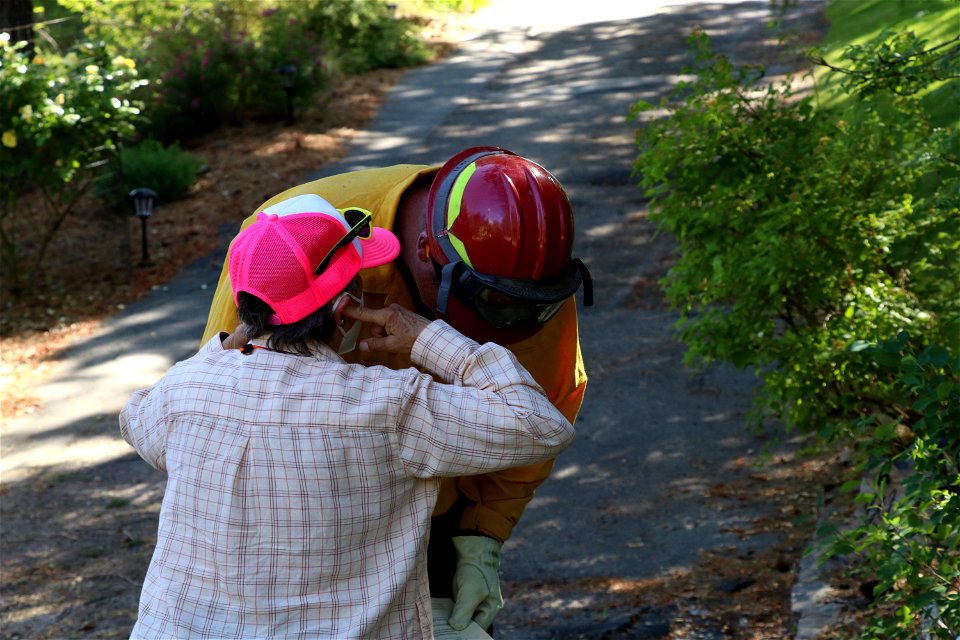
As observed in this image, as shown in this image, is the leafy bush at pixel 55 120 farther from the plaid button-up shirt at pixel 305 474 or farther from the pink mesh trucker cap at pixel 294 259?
the plaid button-up shirt at pixel 305 474

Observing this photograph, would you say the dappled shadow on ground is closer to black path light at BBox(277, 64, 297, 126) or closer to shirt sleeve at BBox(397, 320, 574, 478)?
shirt sleeve at BBox(397, 320, 574, 478)

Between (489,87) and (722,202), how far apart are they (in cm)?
1078

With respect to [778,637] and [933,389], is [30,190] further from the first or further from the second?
[933,389]

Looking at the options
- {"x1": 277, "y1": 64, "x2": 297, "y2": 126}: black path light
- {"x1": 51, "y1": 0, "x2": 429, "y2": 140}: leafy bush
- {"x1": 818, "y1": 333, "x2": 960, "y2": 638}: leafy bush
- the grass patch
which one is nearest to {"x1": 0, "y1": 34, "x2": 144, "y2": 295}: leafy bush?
{"x1": 51, "y1": 0, "x2": 429, "y2": 140}: leafy bush

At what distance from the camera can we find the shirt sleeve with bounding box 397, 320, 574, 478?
218cm

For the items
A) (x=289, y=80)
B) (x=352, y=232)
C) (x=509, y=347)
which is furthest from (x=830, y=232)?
(x=289, y=80)

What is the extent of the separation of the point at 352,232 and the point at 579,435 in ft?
15.5

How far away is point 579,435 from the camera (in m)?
6.89

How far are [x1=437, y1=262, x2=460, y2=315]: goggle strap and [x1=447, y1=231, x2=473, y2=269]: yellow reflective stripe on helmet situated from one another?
3 cm

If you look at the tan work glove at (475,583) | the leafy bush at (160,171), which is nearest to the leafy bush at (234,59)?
the leafy bush at (160,171)

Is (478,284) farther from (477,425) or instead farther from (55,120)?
(55,120)

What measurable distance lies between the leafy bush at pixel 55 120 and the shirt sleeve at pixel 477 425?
24.9ft

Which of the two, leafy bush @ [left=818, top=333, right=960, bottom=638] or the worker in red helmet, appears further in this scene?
leafy bush @ [left=818, top=333, right=960, bottom=638]

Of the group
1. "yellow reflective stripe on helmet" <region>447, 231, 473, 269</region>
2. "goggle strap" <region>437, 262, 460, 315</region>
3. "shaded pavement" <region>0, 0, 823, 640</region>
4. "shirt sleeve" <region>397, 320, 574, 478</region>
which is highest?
"yellow reflective stripe on helmet" <region>447, 231, 473, 269</region>
